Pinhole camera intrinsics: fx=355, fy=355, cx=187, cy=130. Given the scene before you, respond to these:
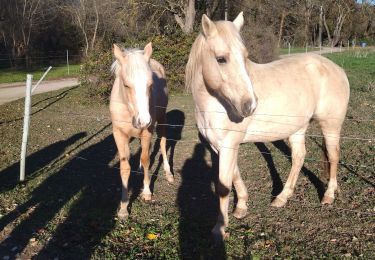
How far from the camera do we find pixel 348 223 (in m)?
4.36

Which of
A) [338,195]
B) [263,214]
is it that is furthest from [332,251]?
[338,195]

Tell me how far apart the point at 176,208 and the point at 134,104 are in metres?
1.77

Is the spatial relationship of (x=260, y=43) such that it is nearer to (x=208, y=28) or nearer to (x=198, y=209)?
(x=198, y=209)

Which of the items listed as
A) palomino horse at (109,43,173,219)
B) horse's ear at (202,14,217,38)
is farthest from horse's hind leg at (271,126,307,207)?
horse's ear at (202,14,217,38)

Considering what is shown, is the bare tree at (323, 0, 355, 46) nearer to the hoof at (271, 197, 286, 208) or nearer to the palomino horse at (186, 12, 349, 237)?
the palomino horse at (186, 12, 349, 237)

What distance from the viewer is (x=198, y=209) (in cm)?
479

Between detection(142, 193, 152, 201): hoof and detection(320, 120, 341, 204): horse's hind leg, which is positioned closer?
detection(320, 120, 341, 204): horse's hind leg

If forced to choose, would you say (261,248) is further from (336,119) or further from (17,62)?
(17,62)

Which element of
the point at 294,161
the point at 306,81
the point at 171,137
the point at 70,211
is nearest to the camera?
the point at 306,81

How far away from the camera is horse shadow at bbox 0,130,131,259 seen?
13.1ft

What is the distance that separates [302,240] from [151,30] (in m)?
18.6

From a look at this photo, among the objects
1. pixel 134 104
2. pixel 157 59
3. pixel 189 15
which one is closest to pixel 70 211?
pixel 134 104

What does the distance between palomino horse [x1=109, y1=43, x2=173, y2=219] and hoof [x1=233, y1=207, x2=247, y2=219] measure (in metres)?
1.30

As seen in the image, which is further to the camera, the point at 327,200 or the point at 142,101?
the point at 327,200
